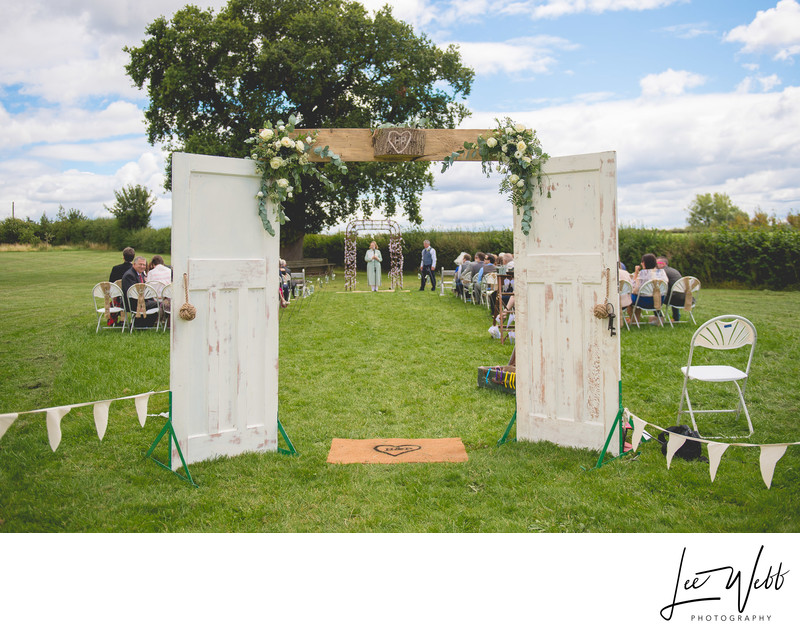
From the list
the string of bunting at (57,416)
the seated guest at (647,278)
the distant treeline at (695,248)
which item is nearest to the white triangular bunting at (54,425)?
the string of bunting at (57,416)

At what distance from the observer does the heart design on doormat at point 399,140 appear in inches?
195

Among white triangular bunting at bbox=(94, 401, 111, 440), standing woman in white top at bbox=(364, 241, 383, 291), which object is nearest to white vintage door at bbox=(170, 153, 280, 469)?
white triangular bunting at bbox=(94, 401, 111, 440)

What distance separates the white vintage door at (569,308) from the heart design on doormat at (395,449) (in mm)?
905

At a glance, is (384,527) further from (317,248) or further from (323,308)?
(317,248)

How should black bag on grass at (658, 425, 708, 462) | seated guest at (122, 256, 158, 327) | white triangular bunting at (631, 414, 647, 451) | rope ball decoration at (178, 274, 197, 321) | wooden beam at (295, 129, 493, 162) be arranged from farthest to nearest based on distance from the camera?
seated guest at (122, 256, 158, 327), wooden beam at (295, 129, 493, 162), black bag on grass at (658, 425, 708, 462), rope ball decoration at (178, 274, 197, 321), white triangular bunting at (631, 414, 647, 451)

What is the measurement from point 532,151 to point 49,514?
13.6ft

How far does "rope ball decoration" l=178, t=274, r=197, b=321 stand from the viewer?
4309 millimetres

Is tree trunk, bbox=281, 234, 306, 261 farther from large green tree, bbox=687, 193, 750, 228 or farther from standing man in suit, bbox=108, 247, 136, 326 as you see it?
large green tree, bbox=687, 193, 750, 228

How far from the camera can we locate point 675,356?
8.48 m

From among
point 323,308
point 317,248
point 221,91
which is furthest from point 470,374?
point 317,248

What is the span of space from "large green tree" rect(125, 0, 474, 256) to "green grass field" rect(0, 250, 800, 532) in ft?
47.4

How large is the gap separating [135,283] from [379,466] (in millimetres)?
7690

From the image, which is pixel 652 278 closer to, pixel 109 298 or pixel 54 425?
pixel 109 298

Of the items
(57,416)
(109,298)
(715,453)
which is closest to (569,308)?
(715,453)
